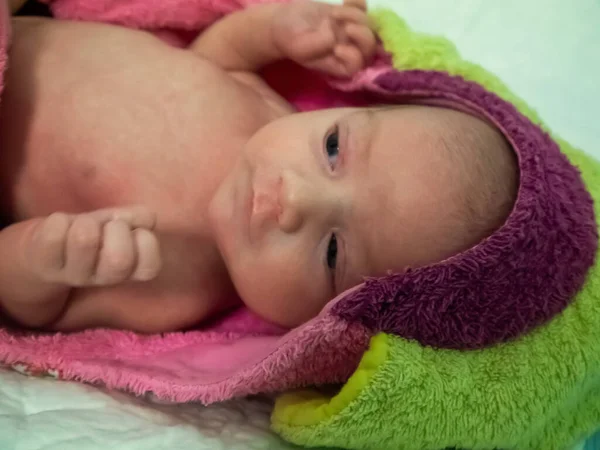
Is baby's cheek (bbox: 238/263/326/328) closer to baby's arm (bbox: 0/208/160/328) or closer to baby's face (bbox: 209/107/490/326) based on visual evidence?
baby's face (bbox: 209/107/490/326)

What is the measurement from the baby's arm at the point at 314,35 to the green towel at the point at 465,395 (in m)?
0.45

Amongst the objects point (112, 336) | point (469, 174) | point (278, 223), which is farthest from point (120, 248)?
point (469, 174)

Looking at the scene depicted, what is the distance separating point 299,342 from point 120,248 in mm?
253

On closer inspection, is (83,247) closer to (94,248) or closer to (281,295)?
(94,248)

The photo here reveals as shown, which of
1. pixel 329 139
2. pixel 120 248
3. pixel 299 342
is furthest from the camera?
pixel 329 139

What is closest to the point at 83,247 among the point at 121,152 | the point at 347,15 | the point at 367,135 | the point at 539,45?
the point at 121,152

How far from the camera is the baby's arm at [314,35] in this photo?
1.13m

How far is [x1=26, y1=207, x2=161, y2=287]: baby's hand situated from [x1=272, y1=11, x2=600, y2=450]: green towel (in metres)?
0.28

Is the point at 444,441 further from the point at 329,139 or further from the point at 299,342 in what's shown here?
the point at 329,139

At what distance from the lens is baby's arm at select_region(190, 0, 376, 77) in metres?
1.13

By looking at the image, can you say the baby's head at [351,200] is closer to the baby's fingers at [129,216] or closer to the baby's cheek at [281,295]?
the baby's cheek at [281,295]

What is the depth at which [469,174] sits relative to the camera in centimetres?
85

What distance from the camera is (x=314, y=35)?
1114mm

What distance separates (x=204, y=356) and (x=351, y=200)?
0.34 meters
